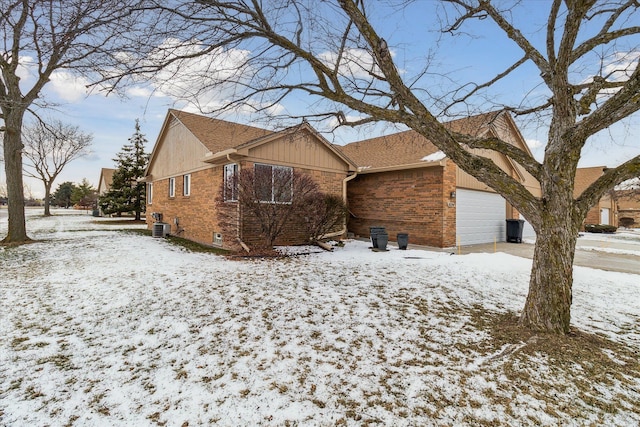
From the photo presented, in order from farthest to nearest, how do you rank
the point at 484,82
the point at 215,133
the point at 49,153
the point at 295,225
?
the point at 49,153, the point at 215,133, the point at 295,225, the point at 484,82

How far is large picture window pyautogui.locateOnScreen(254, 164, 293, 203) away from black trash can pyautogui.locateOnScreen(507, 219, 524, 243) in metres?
10.7

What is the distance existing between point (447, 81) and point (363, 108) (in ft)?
5.96

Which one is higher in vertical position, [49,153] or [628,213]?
[49,153]

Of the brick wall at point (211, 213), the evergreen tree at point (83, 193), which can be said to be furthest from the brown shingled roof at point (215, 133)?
the evergreen tree at point (83, 193)

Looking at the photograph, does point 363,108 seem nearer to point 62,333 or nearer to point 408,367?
point 408,367

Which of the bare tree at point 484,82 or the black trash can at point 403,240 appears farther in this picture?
the black trash can at point 403,240

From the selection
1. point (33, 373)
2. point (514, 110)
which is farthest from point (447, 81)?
point (33, 373)

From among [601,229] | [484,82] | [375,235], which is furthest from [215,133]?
[601,229]

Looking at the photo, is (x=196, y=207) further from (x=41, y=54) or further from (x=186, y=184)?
(x=41, y=54)

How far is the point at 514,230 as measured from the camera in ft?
45.6

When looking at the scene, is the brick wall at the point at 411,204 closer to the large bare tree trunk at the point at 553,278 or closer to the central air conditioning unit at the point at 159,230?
the large bare tree trunk at the point at 553,278

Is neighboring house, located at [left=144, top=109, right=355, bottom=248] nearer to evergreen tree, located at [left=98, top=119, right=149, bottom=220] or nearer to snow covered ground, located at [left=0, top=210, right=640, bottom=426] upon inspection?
snow covered ground, located at [left=0, top=210, right=640, bottom=426]

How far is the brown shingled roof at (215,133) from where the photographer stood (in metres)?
10.9

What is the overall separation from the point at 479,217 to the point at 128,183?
26.8 m
